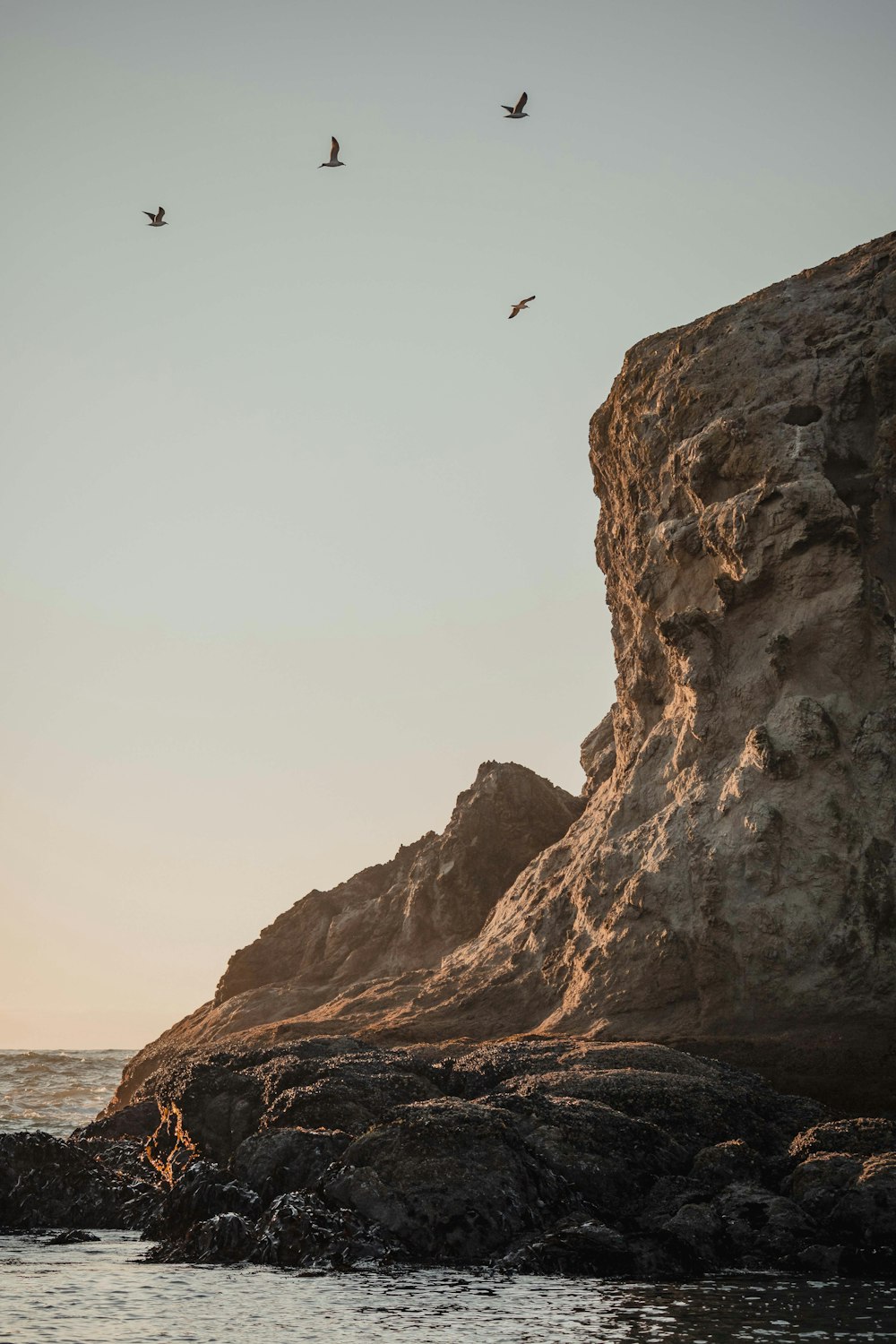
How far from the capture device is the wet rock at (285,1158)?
22453 mm

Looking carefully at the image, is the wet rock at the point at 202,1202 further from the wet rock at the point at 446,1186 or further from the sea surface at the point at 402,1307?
the wet rock at the point at 446,1186

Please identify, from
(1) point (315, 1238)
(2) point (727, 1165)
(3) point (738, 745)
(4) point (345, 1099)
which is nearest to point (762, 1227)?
(2) point (727, 1165)

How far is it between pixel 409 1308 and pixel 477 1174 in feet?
14.2

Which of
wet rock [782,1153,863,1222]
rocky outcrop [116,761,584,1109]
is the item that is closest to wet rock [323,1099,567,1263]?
wet rock [782,1153,863,1222]

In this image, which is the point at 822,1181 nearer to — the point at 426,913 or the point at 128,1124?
the point at 128,1124

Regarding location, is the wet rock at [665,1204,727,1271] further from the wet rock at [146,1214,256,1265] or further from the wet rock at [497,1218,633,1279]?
the wet rock at [146,1214,256,1265]

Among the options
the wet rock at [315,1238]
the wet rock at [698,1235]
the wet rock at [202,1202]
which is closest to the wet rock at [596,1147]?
the wet rock at [698,1235]

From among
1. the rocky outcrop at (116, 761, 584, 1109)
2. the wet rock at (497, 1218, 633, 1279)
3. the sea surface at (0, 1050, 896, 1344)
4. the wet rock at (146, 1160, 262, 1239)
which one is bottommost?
the sea surface at (0, 1050, 896, 1344)

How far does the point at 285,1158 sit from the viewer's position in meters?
23.0

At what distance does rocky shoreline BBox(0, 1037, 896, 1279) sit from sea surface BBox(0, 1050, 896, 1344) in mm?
936

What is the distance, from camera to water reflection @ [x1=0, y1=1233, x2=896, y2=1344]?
15234 mm

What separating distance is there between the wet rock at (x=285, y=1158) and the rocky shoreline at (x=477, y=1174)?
→ 0.04m

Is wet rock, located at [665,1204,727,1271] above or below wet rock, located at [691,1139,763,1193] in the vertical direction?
below

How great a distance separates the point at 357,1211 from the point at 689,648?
29.0 m
